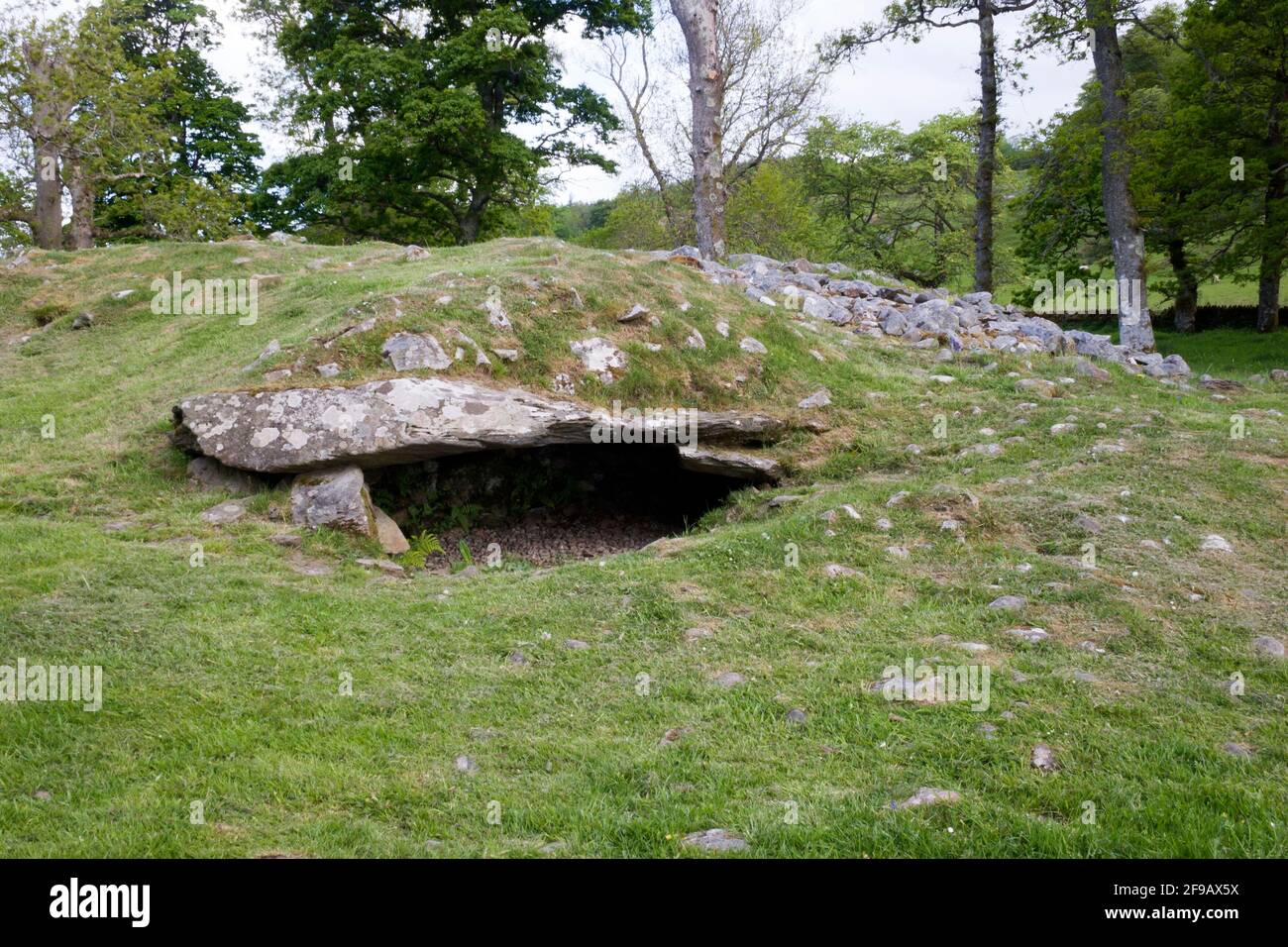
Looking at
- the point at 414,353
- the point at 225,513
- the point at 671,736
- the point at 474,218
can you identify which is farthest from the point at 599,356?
the point at 474,218

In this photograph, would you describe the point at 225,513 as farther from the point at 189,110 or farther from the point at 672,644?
the point at 189,110

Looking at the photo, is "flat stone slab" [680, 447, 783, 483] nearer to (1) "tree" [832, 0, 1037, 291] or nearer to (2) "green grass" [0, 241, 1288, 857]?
(2) "green grass" [0, 241, 1288, 857]

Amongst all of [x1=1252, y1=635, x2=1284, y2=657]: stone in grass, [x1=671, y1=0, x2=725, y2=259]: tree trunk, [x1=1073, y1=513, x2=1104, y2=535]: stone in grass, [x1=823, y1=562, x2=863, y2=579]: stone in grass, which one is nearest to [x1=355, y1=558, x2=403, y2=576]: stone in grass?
[x1=823, y1=562, x2=863, y2=579]: stone in grass

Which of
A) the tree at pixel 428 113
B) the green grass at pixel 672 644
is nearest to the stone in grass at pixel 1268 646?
the green grass at pixel 672 644

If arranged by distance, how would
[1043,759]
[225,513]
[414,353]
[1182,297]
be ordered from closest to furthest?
1. [1043,759]
2. [225,513]
3. [414,353]
4. [1182,297]

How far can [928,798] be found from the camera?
15.0 feet

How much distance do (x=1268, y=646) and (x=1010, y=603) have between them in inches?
69.0

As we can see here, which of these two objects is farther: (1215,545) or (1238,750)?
(1215,545)

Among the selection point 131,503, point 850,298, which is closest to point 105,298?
point 131,503

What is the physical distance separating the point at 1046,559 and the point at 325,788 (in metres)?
6.35

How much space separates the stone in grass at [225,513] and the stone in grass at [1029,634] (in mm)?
7677

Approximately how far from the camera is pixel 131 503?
9523 millimetres

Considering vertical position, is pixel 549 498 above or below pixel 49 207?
below
